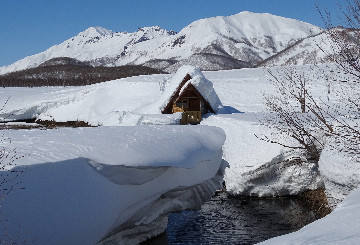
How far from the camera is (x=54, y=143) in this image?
1002cm

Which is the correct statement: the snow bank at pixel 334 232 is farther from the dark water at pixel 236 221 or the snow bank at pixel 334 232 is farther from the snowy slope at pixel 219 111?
the snowy slope at pixel 219 111

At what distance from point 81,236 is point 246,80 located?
3496cm

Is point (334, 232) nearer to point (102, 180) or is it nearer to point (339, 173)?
point (102, 180)

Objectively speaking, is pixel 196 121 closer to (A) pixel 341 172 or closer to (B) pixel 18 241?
(A) pixel 341 172

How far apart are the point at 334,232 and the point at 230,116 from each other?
65.2 feet

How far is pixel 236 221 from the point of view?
1552 centimetres

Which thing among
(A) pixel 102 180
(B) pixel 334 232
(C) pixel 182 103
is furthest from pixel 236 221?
(C) pixel 182 103

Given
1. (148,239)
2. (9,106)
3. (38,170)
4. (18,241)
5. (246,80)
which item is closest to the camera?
(18,241)

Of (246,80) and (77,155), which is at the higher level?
(246,80)

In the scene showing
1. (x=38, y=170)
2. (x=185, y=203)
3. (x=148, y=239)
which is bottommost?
(x=148, y=239)

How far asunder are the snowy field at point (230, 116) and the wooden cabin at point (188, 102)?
104 centimetres

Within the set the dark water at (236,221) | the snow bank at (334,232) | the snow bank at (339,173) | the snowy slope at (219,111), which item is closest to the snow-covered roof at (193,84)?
the snowy slope at (219,111)

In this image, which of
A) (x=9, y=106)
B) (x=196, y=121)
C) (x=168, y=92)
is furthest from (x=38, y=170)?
(x=9, y=106)

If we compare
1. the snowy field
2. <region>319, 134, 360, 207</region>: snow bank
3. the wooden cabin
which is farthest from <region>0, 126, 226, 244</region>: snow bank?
the wooden cabin
